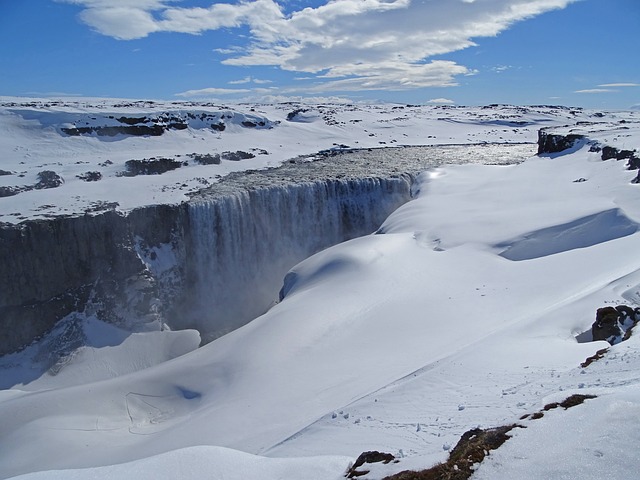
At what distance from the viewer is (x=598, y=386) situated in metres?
5.65

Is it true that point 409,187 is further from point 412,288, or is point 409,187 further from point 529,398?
point 529,398

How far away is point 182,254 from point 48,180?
27.3 feet

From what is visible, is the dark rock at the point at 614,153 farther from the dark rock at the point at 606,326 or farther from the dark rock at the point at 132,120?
the dark rock at the point at 132,120

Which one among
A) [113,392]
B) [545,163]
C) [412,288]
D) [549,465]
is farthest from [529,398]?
[545,163]

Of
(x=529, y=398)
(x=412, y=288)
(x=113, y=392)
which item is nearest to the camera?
(x=529, y=398)

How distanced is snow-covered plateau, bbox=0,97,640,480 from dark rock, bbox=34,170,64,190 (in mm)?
133

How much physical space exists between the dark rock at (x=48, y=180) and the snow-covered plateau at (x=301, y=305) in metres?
0.13

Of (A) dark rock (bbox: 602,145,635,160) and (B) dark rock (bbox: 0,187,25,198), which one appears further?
(A) dark rock (bbox: 602,145,635,160)

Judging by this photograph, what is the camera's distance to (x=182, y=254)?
76.3 feet

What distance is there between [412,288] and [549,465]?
10.8m

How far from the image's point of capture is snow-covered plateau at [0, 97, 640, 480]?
618 cm

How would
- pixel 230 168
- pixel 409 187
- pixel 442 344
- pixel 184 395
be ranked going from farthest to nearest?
1. pixel 230 168
2. pixel 409 187
3. pixel 184 395
4. pixel 442 344

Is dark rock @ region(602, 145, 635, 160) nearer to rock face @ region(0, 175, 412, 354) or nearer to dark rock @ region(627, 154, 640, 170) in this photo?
dark rock @ region(627, 154, 640, 170)

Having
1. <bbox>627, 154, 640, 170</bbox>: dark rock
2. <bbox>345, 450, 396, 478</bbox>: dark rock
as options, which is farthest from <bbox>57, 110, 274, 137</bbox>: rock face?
<bbox>345, 450, 396, 478</bbox>: dark rock
